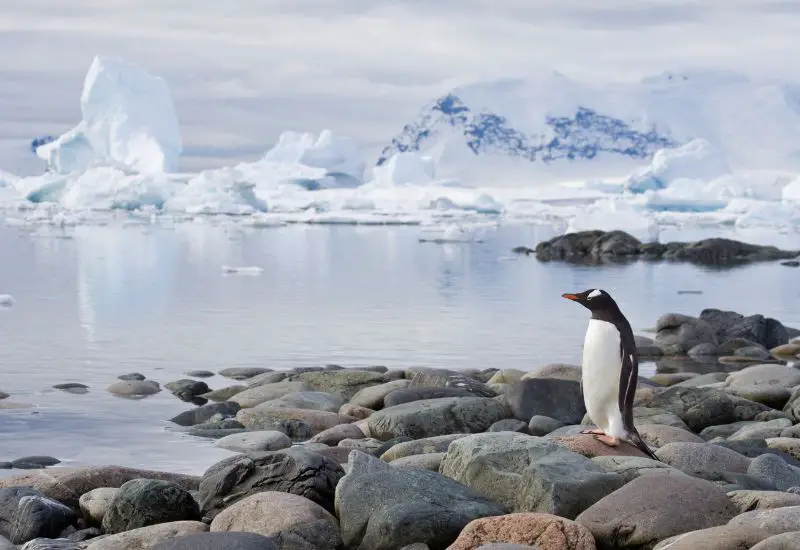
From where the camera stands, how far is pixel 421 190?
72.1 meters

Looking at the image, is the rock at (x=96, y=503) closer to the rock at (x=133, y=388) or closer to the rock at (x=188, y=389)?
the rock at (x=188, y=389)

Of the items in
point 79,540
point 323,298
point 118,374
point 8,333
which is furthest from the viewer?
point 323,298

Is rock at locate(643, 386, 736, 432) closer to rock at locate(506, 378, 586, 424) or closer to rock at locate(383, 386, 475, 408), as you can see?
rock at locate(506, 378, 586, 424)

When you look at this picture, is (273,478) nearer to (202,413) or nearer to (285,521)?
(285,521)

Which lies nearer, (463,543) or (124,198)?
(463,543)

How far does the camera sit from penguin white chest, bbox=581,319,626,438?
5.93m

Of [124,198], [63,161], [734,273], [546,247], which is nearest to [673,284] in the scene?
[734,273]

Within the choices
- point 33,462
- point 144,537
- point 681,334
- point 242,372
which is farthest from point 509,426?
point 681,334

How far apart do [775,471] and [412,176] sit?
2738 inches

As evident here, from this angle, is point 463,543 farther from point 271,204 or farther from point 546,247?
point 271,204

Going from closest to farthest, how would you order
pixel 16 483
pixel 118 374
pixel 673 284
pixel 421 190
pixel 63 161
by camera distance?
pixel 16 483, pixel 118 374, pixel 673 284, pixel 63 161, pixel 421 190

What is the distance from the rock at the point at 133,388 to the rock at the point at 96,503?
14.1ft

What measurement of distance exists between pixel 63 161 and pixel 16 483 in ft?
193

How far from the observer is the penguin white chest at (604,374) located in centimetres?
593
